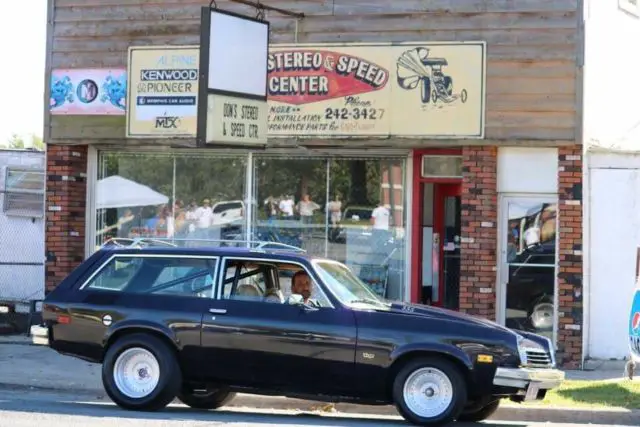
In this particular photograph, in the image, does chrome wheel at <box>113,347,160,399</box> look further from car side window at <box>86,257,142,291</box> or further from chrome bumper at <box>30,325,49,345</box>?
chrome bumper at <box>30,325,49,345</box>

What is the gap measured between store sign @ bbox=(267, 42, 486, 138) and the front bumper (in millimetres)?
5830

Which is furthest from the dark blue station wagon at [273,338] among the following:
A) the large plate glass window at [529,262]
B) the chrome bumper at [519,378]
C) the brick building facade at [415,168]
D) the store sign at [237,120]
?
the large plate glass window at [529,262]

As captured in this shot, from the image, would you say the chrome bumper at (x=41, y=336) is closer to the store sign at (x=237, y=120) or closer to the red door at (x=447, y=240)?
the store sign at (x=237, y=120)

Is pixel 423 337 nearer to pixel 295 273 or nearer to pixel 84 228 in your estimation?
pixel 295 273

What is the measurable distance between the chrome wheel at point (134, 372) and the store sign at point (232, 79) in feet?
14.0

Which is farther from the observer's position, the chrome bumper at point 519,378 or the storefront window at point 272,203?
the storefront window at point 272,203

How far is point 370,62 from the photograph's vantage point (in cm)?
1619

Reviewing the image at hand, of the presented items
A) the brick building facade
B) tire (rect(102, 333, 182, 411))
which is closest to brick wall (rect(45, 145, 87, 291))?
the brick building facade

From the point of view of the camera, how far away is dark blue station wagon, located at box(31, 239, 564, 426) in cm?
1041

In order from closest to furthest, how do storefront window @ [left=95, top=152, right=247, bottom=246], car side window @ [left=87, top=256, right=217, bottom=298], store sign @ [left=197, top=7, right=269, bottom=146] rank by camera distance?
car side window @ [left=87, top=256, right=217, bottom=298]
store sign @ [left=197, top=7, right=269, bottom=146]
storefront window @ [left=95, top=152, right=247, bottom=246]

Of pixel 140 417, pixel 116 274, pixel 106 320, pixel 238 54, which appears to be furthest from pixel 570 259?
pixel 140 417

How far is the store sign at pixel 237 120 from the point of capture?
583 inches

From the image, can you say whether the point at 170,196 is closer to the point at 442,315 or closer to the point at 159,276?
the point at 159,276

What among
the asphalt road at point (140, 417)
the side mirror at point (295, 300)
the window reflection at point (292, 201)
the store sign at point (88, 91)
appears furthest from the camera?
the store sign at point (88, 91)
